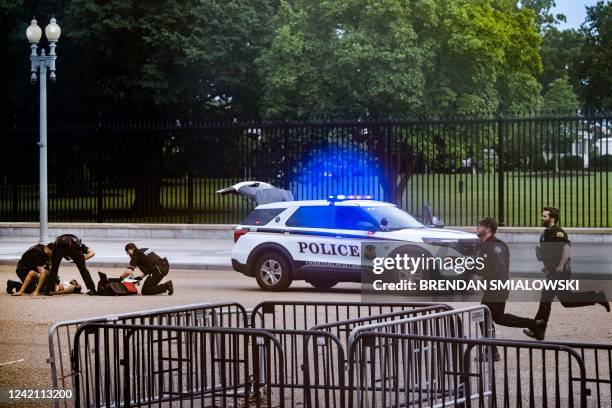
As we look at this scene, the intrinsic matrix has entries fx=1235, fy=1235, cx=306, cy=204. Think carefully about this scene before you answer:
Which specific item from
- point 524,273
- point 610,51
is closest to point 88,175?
point 524,273

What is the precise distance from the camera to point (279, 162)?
32.9m

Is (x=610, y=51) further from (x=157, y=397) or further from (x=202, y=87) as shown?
(x=157, y=397)

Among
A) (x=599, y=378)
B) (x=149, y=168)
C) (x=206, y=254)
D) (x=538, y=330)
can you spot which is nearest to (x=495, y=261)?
(x=538, y=330)

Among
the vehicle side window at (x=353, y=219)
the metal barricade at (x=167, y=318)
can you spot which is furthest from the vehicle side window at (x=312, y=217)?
the metal barricade at (x=167, y=318)

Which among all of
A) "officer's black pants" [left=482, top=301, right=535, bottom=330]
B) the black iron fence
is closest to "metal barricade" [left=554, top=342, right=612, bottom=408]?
"officer's black pants" [left=482, top=301, right=535, bottom=330]

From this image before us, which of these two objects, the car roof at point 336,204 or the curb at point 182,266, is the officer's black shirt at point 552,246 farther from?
the curb at point 182,266

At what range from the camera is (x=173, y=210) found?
3675 cm

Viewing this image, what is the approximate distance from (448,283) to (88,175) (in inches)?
736

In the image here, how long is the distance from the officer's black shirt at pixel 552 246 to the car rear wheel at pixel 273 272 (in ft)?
22.7

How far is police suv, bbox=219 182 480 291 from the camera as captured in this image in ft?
65.2

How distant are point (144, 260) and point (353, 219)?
11.4 feet

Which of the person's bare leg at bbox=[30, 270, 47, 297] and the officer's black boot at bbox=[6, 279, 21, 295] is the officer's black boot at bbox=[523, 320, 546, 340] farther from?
the officer's black boot at bbox=[6, 279, 21, 295]

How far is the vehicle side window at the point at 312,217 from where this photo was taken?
20469mm

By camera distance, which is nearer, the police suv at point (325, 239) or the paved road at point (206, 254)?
the police suv at point (325, 239)
